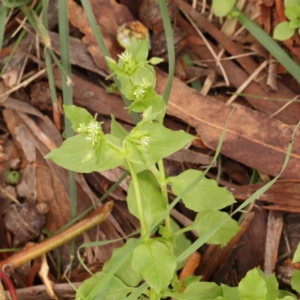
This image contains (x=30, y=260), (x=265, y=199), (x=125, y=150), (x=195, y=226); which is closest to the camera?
(x=125, y=150)

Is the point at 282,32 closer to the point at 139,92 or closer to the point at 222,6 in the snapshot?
the point at 222,6

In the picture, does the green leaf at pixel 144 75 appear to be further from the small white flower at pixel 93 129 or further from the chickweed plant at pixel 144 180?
the small white flower at pixel 93 129

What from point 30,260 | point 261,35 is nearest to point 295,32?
point 261,35

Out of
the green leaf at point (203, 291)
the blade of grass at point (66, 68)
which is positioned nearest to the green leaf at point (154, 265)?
the green leaf at point (203, 291)

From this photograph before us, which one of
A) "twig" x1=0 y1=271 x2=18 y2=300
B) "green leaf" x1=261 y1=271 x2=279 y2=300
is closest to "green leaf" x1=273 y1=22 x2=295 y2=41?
"green leaf" x1=261 y1=271 x2=279 y2=300

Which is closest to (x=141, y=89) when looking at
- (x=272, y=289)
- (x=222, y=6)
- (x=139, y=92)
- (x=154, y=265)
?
(x=139, y=92)

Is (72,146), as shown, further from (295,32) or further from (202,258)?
(295,32)
